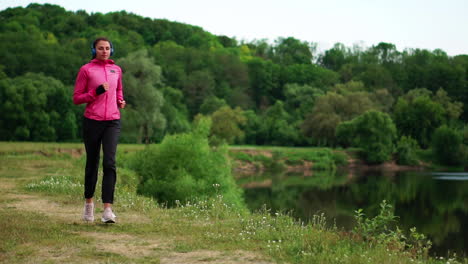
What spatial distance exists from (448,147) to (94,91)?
74.8 meters

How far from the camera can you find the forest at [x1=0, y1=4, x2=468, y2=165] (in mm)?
63781

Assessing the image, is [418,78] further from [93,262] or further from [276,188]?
[93,262]

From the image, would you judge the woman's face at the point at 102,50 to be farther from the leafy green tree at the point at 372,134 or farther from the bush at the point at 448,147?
the bush at the point at 448,147

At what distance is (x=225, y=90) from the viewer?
116 meters

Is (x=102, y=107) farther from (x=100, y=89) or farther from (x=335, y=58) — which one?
(x=335, y=58)

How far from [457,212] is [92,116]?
28.8 m

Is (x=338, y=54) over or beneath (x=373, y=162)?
over

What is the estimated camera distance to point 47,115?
205 feet

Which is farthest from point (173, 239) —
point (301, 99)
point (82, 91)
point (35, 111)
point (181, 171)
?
point (301, 99)

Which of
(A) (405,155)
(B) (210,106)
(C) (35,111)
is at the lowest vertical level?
(A) (405,155)

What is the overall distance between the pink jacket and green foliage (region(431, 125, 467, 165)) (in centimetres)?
7378

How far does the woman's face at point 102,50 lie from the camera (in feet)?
26.6

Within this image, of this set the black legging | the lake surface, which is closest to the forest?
the lake surface

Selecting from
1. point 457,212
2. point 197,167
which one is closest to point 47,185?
point 197,167
